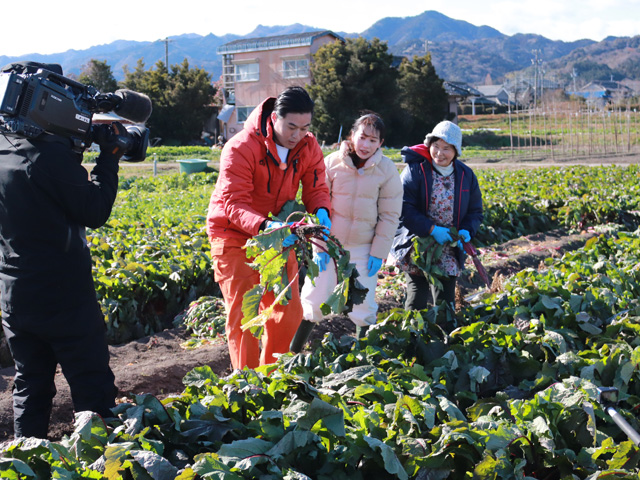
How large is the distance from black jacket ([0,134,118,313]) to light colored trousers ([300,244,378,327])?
5.05 feet

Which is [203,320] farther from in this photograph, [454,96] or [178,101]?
[454,96]

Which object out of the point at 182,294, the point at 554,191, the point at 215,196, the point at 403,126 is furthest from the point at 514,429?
the point at 403,126

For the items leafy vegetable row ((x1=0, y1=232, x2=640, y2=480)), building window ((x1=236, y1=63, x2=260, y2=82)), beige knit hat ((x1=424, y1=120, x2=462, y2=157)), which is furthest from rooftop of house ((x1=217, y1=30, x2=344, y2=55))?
leafy vegetable row ((x1=0, y1=232, x2=640, y2=480))

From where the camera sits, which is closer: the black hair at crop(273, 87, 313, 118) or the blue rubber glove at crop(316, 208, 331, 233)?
the black hair at crop(273, 87, 313, 118)

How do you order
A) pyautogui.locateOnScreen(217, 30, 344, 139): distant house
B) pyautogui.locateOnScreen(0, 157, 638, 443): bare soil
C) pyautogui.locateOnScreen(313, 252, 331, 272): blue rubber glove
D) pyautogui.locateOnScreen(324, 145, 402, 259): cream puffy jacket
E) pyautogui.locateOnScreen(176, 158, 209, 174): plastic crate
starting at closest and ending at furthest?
pyautogui.locateOnScreen(313, 252, 331, 272): blue rubber glove
pyautogui.locateOnScreen(0, 157, 638, 443): bare soil
pyautogui.locateOnScreen(324, 145, 402, 259): cream puffy jacket
pyautogui.locateOnScreen(176, 158, 209, 174): plastic crate
pyautogui.locateOnScreen(217, 30, 344, 139): distant house

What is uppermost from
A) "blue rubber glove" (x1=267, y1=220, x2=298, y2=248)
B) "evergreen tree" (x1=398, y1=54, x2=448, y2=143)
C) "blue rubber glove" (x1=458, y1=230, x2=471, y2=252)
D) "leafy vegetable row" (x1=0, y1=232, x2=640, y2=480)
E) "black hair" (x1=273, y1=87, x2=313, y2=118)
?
"evergreen tree" (x1=398, y1=54, x2=448, y2=143)

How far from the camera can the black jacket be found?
2527 mm

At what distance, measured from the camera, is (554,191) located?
11.3m

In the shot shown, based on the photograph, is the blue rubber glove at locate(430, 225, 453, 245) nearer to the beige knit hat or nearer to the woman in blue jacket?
the woman in blue jacket

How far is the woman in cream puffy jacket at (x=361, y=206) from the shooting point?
4094mm

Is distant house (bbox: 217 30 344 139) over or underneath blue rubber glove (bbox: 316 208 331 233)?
over

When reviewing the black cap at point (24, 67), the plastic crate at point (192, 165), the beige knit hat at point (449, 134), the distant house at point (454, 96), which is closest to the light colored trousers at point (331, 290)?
the beige knit hat at point (449, 134)

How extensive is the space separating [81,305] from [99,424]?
2.16 ft

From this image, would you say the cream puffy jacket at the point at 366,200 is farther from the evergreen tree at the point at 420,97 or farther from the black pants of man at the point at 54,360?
the evergreen tree at the point at 420,97
